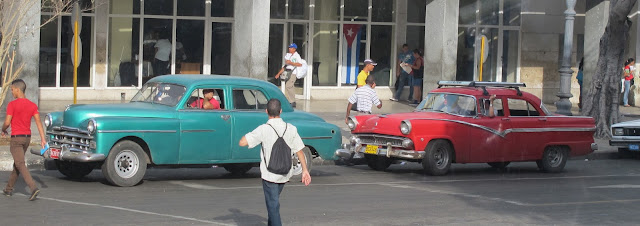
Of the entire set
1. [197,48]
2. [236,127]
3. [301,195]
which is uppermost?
[197,48]

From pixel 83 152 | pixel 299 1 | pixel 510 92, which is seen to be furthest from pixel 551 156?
pixel 299 1

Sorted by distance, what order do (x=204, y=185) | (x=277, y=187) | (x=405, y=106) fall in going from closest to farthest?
(x=277, y=187) → (x=204, y=185) → (x=405, y=106)

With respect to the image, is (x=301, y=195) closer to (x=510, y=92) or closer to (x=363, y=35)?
(x=510, y=92)

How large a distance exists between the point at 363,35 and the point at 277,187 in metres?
21.1

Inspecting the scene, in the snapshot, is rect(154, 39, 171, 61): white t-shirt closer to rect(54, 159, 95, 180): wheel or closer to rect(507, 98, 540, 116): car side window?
rect(507, 98, 540, 116): car side window

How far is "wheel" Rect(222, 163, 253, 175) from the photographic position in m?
14.7

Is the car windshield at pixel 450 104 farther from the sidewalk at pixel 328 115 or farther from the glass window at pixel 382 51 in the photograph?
the glass window at pixel 382 51

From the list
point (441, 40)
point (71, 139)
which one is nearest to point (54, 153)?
point (71, 139)

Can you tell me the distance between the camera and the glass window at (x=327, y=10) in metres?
29.0

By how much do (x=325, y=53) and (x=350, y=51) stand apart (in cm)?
82

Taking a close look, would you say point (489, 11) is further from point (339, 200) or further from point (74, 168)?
point (74, 168)

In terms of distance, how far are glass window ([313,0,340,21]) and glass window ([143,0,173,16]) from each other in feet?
15.1

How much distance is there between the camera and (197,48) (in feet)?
90.7

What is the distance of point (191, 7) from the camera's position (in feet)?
89.7
